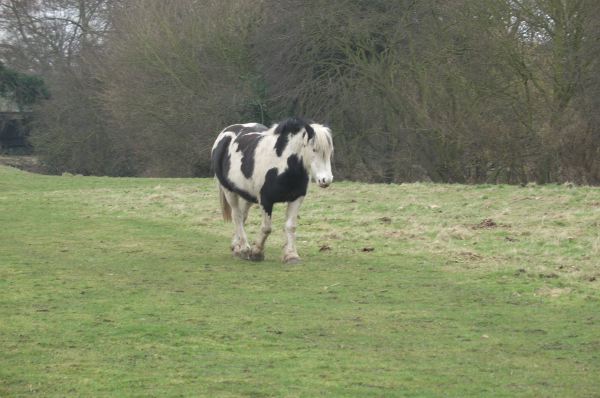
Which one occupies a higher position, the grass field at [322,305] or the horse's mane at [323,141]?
the horse's mane at [323,141]

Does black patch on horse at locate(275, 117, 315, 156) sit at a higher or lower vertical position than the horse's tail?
higher

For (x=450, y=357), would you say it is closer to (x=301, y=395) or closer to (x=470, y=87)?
(x=301, y=395)

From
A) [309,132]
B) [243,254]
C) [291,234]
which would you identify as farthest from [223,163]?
[309,132]

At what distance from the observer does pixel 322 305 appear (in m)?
10.3

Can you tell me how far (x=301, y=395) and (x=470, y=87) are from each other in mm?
22463

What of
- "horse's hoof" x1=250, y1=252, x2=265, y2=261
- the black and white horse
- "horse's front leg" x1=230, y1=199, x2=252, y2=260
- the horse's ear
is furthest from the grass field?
the horse's ear

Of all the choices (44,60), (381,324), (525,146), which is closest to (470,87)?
(525,146)

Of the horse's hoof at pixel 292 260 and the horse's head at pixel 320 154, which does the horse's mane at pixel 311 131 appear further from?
the horse's hoof at pixel 292 260

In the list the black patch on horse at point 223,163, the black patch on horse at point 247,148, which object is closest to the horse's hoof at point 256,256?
the black patch on horse at point 223,163

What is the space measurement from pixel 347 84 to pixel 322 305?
2448cm

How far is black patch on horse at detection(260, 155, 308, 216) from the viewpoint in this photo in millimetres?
13234

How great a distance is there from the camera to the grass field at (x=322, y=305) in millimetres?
7332

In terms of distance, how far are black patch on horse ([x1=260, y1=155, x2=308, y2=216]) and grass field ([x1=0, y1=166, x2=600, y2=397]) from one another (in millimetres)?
824

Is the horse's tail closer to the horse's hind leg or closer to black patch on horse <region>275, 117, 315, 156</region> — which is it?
the horse's hind leg
